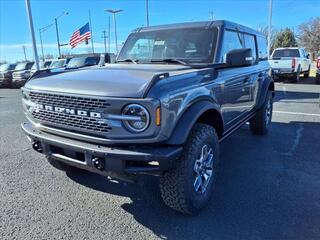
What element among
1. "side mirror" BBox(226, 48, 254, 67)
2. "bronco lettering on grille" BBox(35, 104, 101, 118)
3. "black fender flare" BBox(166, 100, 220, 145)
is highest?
"side mirror" BBox(226, 48, 254, 67)

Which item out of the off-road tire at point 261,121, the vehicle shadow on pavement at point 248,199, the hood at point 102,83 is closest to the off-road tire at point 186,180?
the vehicle shadow on pavement at point 248,199

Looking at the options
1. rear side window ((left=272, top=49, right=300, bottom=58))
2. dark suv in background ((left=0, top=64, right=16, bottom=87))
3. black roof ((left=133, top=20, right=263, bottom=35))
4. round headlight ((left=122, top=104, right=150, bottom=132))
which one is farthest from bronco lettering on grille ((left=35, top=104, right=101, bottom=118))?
dark suv in background ((left=0, top=64, right=16, bottom=87))

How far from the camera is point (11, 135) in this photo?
6609 mm

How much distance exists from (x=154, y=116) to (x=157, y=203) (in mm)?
1351

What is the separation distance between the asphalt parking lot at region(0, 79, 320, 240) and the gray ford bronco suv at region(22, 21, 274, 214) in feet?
0.92

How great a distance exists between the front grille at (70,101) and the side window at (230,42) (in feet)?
6.30

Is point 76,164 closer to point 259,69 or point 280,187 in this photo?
point 280,187

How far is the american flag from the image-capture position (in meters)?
24.7

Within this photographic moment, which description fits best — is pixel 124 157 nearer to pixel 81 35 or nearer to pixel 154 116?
pixel 154 116

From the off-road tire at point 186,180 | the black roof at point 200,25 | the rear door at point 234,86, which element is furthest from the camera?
the black roof at point 200,25

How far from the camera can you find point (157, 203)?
351 centimetres

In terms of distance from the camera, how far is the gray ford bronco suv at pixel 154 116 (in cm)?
262

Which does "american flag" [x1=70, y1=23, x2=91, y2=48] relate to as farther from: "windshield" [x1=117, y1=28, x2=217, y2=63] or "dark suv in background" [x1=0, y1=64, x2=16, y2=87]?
"windshield" [x1=117, y1=28, x2=217, y2=63]

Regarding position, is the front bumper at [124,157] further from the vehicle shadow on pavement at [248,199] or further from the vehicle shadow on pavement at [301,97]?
the vehicle shadow on pavement at [301,97]
